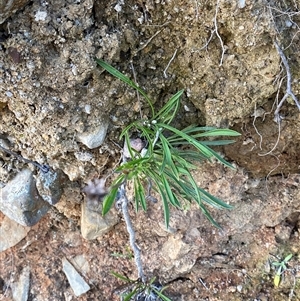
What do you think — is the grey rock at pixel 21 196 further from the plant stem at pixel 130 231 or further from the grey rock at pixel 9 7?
the grey rock at pixel 9 7

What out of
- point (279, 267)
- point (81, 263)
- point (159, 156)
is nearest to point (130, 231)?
point (159, 156)

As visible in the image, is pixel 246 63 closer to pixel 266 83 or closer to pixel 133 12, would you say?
pixel 266 83

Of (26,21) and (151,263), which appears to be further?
(151,263)

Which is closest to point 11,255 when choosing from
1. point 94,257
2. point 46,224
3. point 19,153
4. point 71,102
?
point 46,224

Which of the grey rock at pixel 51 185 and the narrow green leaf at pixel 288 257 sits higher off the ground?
the grey rock at pixel 51 185

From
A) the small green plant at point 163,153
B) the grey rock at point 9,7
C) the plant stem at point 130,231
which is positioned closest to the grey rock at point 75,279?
the plant stem at point 130,231

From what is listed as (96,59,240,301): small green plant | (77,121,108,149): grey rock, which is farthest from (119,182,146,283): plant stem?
(77,121,108,149): grey rock

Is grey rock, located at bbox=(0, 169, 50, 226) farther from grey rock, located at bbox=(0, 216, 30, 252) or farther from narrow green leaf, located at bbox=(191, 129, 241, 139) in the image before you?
narrow green leaf, located at bbox=(191, 129, 241, 139)
